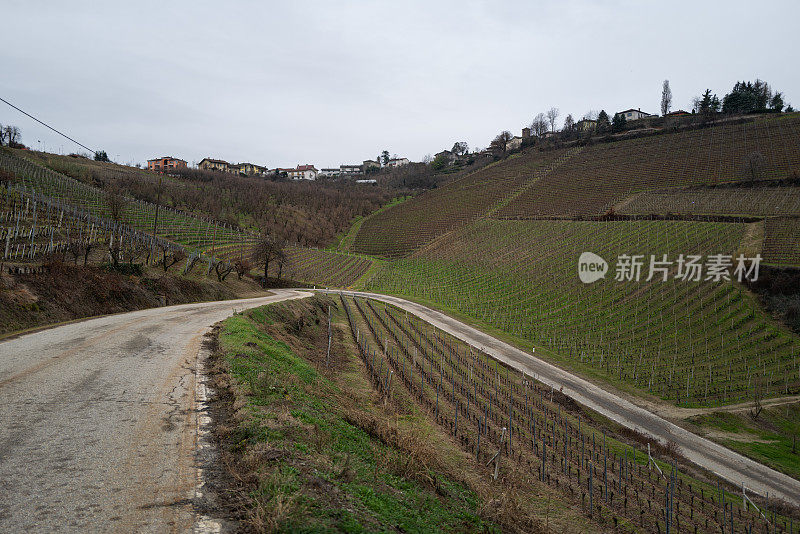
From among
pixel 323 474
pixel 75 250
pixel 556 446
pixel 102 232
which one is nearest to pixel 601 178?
pixel 556 446

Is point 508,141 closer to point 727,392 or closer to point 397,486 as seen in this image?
point 727,392

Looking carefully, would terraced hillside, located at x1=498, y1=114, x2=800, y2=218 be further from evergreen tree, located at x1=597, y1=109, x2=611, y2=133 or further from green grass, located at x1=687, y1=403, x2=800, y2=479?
green grass, located at x1=687, y1=403, x2=800, y2=479

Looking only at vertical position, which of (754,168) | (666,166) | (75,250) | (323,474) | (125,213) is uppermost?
(666,166)

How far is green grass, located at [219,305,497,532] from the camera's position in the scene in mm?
5926

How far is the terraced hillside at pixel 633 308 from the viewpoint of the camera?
92.1 feet

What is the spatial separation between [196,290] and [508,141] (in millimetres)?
186697

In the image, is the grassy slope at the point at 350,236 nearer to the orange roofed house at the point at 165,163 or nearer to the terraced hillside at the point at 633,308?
the terraced hillside at the point at 633,308

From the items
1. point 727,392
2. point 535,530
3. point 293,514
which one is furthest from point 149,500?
point 727,392

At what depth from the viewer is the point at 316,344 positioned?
80.8 feet

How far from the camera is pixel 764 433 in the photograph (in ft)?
72.4

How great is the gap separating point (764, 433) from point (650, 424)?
5895mm

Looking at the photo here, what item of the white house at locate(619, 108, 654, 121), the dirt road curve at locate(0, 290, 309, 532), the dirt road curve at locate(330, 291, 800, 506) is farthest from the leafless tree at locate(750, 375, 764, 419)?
the white house at locate(619, 108, 654, 121)

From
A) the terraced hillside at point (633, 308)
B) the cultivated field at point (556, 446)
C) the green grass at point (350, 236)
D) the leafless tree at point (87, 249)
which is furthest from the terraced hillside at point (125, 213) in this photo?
the cultivated field at point (556, 446)

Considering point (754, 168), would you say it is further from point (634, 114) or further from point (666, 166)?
point (634, 114)
